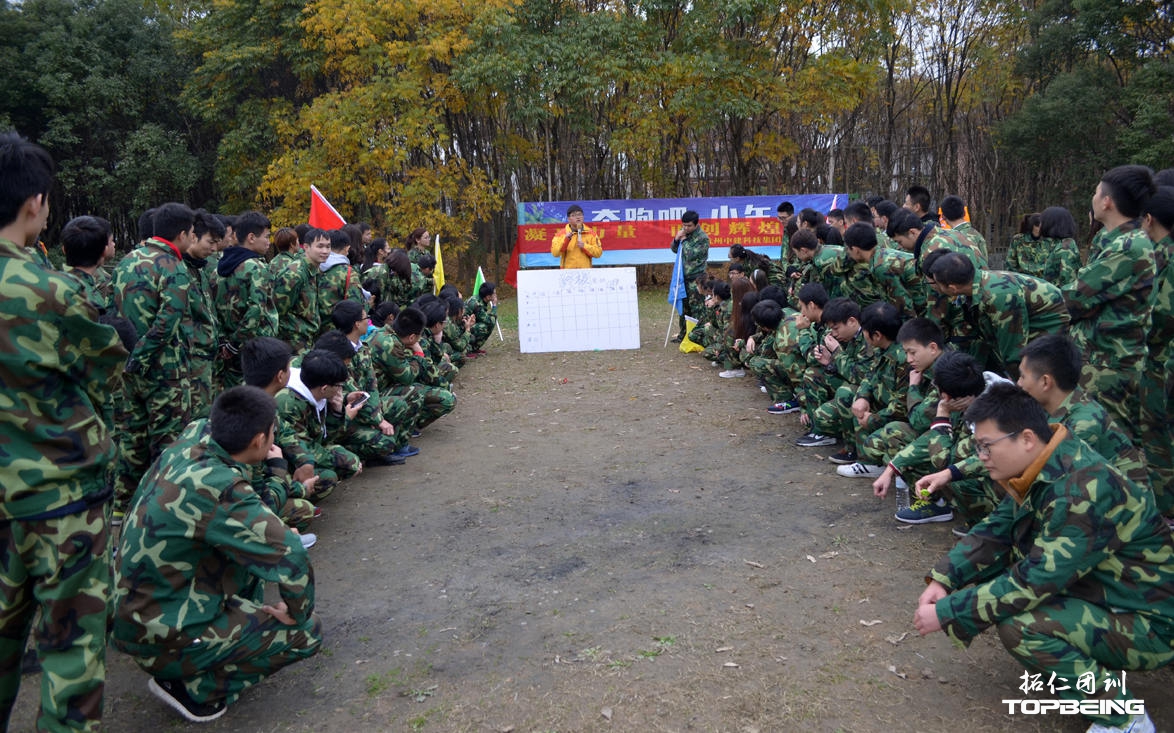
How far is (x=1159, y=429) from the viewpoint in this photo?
466 cm

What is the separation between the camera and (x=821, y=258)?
26.3 ft

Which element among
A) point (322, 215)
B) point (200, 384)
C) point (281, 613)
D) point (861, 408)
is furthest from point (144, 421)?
point (861, 408)

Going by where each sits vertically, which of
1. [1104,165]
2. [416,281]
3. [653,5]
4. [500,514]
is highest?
[653,5]

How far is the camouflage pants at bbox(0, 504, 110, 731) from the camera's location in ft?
8.99

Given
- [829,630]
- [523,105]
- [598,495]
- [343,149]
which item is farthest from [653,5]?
[829,630]

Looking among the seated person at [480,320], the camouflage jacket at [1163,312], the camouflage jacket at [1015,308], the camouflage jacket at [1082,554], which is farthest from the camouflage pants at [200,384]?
the seated person at [480,320]

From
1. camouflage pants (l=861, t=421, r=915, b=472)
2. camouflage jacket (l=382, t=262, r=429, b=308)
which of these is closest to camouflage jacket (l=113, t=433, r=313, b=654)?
camouflage pants (l=861, t=421, r=915, b=472)

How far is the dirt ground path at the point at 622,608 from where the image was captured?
336 cm

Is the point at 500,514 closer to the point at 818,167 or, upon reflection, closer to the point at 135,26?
the point at 818,167

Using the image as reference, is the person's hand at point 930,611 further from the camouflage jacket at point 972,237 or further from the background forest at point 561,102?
the background forest at point 561,102

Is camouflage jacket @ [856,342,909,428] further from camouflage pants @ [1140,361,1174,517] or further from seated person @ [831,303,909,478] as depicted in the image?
camouflage pants @ [1140,361,1174,517]

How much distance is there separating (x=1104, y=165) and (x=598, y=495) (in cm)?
1644

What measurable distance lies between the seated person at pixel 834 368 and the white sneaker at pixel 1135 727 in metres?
3.29

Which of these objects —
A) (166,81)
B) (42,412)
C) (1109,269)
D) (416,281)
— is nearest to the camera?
(42,412)
